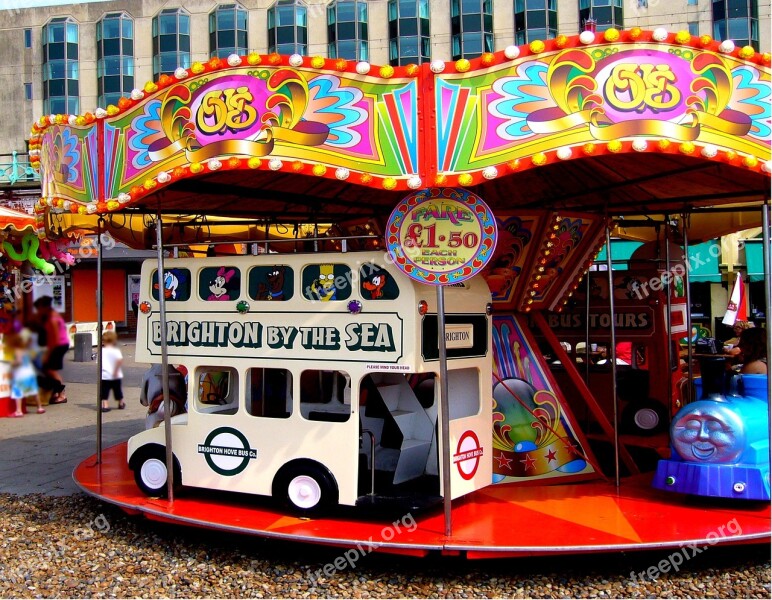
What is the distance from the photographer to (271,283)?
264 inches

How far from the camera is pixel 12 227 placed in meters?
12.6

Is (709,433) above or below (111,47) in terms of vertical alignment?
below

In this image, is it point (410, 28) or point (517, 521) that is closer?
point (517, 521)

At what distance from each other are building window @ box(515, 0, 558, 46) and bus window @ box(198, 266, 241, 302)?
28.0 metres

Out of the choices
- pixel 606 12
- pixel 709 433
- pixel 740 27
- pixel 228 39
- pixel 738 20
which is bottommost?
pixel 709 433

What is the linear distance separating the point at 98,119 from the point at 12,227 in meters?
7.05

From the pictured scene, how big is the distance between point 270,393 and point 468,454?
204cm

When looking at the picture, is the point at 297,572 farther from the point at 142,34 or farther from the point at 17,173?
the point at 142,34

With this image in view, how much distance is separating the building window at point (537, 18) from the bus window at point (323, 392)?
2771 centimetres

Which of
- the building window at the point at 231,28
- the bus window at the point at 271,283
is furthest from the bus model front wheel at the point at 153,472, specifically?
the building window at the point at 231,28

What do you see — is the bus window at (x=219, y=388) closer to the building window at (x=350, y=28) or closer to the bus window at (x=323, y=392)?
the bus window at (x=323, y=392)

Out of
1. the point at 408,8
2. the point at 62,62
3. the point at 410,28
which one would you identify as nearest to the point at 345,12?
the point at 408,8

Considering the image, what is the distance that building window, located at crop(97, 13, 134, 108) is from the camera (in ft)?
121

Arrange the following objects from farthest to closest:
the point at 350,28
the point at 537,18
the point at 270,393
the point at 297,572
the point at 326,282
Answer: the point at 350,28 < the point at 537,18 < the point at 270,393 < the point at 326,282 < the point at 297,572
